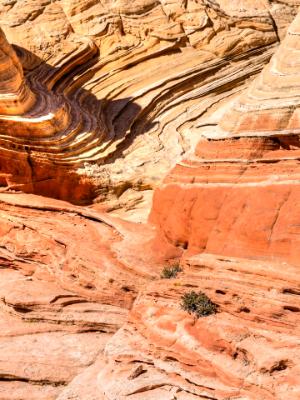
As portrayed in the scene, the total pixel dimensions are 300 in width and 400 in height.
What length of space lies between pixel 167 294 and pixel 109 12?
42.5 feet

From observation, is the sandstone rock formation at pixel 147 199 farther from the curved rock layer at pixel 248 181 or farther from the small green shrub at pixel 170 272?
the small green shrub at pixel 170 272

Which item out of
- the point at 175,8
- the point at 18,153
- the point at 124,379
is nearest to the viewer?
the point at 124,379

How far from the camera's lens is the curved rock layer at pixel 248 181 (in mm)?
12141

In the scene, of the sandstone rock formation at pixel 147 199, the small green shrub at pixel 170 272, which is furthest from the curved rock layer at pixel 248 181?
the small green shrub at pixel 170 272

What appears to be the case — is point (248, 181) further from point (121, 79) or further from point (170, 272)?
point (121, 79)

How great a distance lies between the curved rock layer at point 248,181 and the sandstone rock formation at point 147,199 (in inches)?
1.2

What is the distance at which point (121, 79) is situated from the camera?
70.2 feet

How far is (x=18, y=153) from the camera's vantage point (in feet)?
58.4

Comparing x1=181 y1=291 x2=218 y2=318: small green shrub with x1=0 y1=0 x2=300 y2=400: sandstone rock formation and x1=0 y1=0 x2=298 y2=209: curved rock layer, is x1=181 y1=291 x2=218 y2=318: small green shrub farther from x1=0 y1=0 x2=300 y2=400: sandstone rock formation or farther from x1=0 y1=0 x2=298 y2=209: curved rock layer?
x1=0 y1=0 x2=298 y2=209: curved rock layer

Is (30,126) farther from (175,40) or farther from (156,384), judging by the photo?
(156,384)

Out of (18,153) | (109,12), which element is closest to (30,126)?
(18,153)

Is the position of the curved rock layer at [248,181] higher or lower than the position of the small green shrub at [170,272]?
higher

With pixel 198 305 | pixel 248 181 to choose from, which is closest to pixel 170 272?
pixel 198 305

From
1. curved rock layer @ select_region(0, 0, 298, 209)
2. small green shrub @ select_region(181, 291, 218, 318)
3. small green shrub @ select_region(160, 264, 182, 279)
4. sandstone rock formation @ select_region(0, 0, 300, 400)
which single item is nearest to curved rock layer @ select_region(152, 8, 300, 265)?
sandstone rock formation @ select_region(0, 0, 300, 400)
